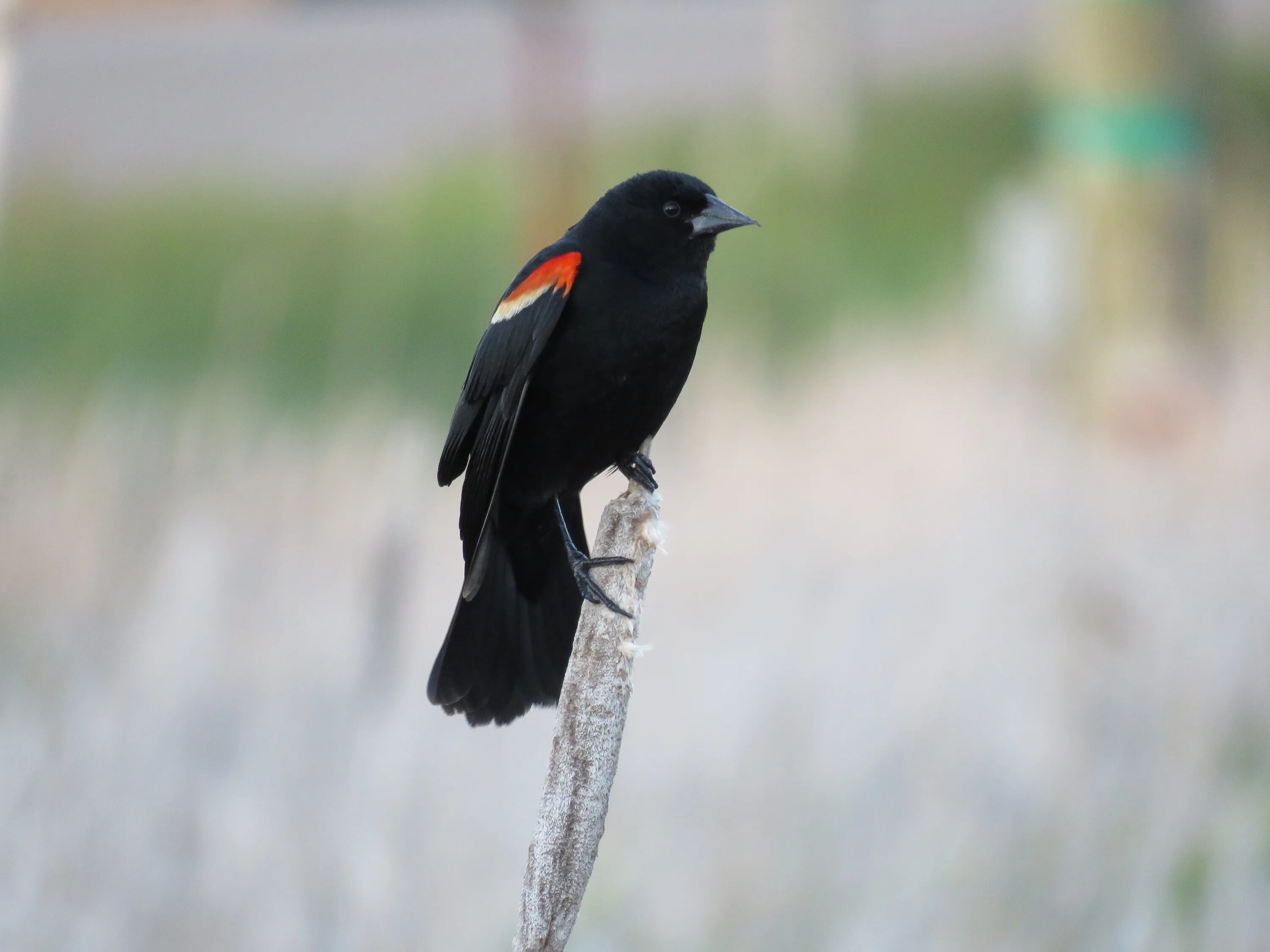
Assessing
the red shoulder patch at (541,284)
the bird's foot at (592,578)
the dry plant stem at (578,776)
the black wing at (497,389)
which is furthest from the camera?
the red shoulder patch at (541,284)

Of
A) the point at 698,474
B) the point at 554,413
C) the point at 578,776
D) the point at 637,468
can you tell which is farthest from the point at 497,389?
the point at 698,474

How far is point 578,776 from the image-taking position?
40.2 inches

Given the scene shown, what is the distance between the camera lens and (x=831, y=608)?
3670mm

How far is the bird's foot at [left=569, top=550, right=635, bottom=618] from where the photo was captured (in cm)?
117

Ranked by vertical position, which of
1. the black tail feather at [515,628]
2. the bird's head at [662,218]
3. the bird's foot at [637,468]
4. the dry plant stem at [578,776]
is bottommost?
→ the dry plant stem at [578,776]

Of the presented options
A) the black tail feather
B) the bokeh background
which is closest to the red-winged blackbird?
the black tail feather

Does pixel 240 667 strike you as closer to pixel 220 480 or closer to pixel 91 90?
pixel 220 480

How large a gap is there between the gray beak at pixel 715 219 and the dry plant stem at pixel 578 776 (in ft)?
→ 2.00

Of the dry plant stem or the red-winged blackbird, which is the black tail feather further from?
the dry plant stem

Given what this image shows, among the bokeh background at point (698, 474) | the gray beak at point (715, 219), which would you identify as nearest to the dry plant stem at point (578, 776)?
the gray beak at point (715, 219)

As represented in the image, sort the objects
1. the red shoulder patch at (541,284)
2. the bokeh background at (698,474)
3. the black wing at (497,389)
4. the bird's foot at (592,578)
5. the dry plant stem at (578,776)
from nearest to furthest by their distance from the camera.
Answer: the dry plant stem at (578,776) → the bird's foot at (592,578) → the black wing at (497,389) → the red shoulder patch at (541,284) → the bokeh background at (698,474)

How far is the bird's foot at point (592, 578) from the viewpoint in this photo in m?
1.17

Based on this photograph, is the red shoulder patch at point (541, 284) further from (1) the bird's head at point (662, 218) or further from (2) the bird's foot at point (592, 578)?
(2) the bird's foot at point (592, 578)

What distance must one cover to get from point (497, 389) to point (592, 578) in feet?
1.01
